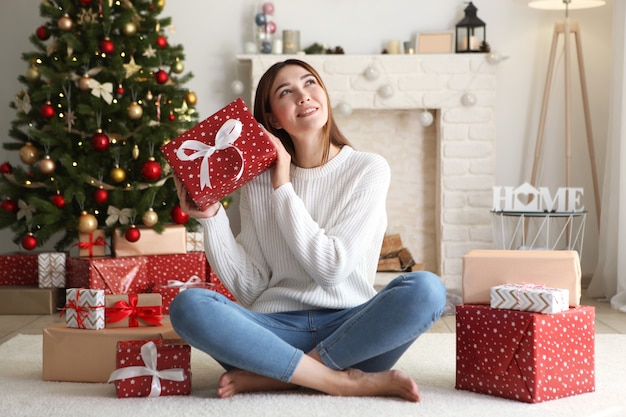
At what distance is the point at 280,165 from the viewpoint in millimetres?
2244

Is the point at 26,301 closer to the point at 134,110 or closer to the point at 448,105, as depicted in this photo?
the point at 134,110

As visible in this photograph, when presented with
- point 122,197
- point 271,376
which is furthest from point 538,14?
point 271,376

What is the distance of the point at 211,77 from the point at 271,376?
9.99 ft

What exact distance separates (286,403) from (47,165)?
2.34 m

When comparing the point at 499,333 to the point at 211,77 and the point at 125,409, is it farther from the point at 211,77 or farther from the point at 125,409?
the point at 211,77

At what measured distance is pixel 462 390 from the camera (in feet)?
7.48

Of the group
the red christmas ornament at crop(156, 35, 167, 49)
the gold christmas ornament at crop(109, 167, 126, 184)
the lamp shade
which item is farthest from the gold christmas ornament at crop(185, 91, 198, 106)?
the lamp shade

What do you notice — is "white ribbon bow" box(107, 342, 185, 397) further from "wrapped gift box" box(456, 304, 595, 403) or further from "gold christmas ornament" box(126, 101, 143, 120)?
"gold christmas ornament" box(126, 101, 143, 120)

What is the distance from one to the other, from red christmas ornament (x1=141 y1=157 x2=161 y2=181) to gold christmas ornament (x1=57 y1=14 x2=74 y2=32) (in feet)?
2.47

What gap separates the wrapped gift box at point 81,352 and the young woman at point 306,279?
31 centimetres

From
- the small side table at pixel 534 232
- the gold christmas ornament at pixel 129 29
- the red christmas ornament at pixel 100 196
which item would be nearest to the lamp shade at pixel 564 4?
the small side table at pixel 534 232

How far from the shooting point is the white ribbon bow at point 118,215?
4023 mm

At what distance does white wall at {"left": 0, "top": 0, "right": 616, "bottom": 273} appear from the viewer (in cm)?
482

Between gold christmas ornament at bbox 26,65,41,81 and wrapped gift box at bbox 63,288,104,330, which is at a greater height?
gold christmas ornament at bbox 26,65,41,81
